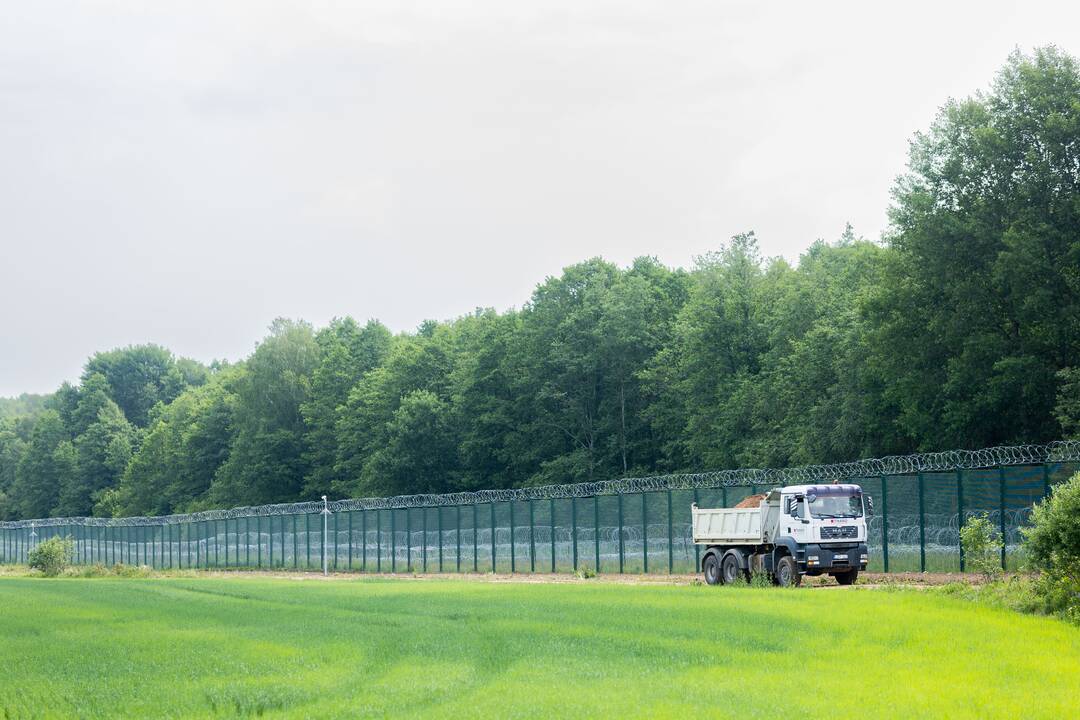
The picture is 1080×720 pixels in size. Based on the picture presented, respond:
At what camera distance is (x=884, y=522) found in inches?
1537

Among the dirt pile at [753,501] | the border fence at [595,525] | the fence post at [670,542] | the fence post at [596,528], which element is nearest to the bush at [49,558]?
the border fence at [595,525]

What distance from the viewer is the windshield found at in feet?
111

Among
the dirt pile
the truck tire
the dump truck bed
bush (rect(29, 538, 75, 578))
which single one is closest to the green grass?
the dump truck bed

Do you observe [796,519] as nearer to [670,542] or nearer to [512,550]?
[670,542]

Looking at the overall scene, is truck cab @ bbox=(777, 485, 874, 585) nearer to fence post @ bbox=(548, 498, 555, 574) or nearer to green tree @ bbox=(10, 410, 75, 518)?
fence post @ bbox=(548, 498, 555, 574)

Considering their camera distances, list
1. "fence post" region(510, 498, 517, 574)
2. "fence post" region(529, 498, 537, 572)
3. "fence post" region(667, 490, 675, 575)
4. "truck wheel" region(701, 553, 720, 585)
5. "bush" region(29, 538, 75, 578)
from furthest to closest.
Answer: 1. "bush" region(29, 538, 75, 578)
2. "fence post" region(510, 498, 517, 574)
3. "fence post" region(529, 498, 537, 572)
4. "fence post" region(667, 490, 675, 575)
5. "truck wheel" region(701, 553, 720, 585)

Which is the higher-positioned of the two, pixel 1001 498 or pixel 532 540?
pixel 1001 498

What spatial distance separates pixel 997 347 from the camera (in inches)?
2064

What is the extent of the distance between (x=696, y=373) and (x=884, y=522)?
4459cm

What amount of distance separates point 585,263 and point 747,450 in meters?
26.7

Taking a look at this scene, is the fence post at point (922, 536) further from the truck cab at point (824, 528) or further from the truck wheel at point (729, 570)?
the truck wheel at point (729, 570)

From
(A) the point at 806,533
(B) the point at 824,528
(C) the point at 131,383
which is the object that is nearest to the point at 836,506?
(B) the point at 824,528

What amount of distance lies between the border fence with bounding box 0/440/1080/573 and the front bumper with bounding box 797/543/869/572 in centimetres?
324

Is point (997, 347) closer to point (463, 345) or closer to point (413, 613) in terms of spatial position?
point (413, 613)
